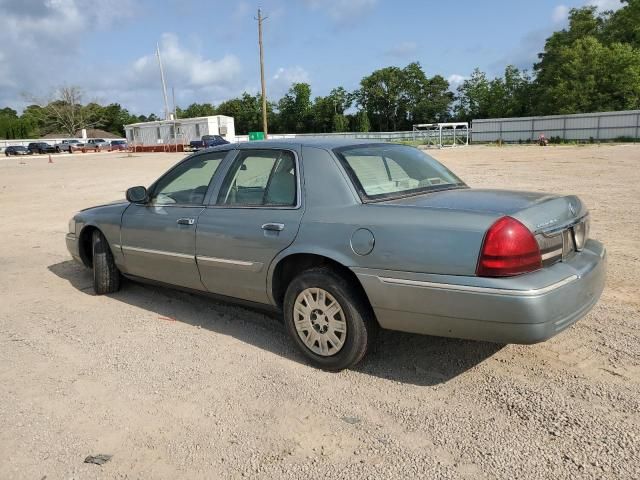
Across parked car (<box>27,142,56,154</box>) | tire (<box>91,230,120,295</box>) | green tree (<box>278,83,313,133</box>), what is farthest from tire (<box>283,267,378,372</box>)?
green tree (<box>278,83,313,133</box>)

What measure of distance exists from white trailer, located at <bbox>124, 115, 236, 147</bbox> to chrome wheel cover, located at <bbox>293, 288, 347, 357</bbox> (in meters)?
48.7

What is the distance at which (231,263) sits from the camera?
412 centimetres

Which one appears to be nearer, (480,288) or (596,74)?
(480,288)

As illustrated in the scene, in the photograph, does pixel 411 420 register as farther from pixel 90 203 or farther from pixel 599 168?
pixel 599 168

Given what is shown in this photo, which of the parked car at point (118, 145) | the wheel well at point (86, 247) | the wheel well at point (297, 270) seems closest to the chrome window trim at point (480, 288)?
the wheel well at point (297, 270)

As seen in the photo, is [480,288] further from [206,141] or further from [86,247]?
[206,141]

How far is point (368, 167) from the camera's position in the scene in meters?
3.90

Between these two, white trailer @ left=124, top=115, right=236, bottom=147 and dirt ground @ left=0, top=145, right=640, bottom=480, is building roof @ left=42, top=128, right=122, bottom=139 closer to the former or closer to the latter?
white trailer @ left=124, top=115, right=236, bottom=147

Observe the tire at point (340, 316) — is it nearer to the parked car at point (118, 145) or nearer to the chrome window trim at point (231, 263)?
the chrome window trim at point (231, 263)

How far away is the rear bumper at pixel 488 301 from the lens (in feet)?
9.62

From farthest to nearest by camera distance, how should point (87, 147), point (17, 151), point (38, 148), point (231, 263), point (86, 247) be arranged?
point (87, 147), point (38, 148), point (17, 151), point (86, 247), point (231, 263)

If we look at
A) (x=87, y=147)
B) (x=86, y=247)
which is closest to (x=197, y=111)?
(x=87, y=147)

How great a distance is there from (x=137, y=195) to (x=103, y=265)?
1.02 metres

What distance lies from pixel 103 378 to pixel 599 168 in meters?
19.1
